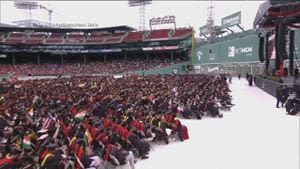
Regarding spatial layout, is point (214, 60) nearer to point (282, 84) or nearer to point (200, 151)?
point (282, 84)

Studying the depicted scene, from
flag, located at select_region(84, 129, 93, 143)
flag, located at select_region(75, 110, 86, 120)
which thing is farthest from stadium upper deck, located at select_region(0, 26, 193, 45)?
flag, located at select_region(84, 129, 93, 143)

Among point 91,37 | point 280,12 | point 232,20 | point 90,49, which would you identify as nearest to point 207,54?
point 232,20

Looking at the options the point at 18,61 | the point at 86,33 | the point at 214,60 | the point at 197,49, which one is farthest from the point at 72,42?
the point at 214,60

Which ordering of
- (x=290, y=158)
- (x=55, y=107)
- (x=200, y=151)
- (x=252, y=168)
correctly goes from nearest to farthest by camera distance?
(x=252, y=168) < (x=290, y=158) < (x=200, y=151) < (x=55, y=107)

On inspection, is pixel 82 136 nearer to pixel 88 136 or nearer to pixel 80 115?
pixel 88 136

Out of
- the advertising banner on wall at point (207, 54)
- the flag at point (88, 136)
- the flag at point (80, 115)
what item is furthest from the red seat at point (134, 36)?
the flag at point (88, 136)

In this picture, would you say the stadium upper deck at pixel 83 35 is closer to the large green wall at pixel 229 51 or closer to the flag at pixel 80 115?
the large green wall at pixel 229 51

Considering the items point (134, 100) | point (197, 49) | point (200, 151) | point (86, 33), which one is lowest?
point (200, 151)
